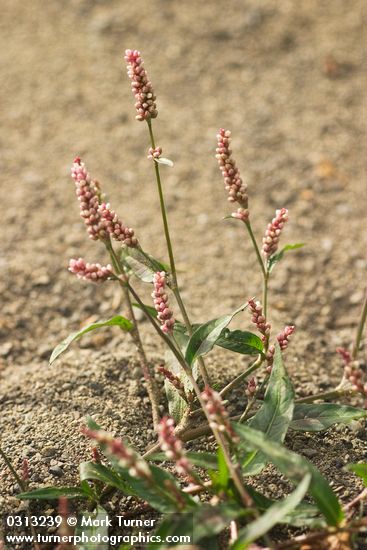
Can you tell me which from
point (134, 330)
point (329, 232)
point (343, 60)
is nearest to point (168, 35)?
point (343, 60)

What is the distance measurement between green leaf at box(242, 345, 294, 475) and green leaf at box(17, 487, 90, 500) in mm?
527

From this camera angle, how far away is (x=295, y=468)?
1.92m

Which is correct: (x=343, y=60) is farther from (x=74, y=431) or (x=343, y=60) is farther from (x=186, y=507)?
(x=186, y=507)

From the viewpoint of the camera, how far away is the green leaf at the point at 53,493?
2184 mm

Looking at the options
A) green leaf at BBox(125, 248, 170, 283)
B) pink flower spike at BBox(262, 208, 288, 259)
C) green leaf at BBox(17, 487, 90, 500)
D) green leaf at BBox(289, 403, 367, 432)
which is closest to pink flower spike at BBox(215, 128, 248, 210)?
pink flower spike at BBox(262, 208, 288, 259)

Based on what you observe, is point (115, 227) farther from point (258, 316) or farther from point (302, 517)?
point (302, 517)

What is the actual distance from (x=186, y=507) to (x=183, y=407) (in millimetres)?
521

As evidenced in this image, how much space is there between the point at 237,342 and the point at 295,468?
59cm

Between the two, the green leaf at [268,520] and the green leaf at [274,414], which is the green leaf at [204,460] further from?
the green leaf at [268,520]

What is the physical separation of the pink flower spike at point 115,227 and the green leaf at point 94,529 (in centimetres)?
81

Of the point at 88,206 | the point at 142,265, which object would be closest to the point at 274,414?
the point at 142,265

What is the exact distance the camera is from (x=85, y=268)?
6.56 ft

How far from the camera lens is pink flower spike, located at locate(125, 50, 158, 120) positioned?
86.0 inches

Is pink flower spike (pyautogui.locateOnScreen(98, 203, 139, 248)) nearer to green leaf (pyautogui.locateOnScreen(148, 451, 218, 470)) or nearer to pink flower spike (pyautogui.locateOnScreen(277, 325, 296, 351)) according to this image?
pink flower spike (pyautogui.locateOnScreen(277, 325, 296, 351))
